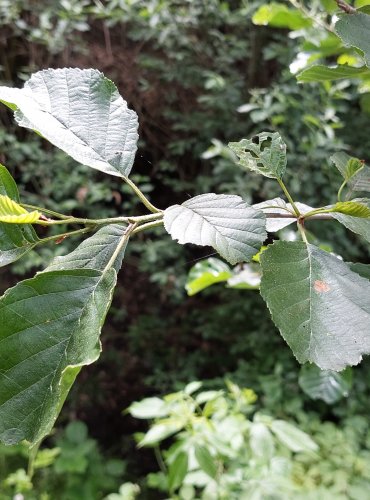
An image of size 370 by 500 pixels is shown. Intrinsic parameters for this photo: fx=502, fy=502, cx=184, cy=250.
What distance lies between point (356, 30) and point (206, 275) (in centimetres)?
41

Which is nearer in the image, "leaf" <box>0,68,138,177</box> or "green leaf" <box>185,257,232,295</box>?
"leaf" <box>0,68,138,177</box>

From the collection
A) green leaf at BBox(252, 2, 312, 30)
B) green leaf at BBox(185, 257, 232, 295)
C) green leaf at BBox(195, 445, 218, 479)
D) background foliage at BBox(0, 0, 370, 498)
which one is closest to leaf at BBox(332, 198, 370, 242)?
green leaf at BBox(185, 257, 232, 295)

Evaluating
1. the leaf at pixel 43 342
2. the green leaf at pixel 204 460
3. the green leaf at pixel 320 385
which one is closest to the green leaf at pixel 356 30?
the leaf at pixel 43 342

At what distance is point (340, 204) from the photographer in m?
0.40

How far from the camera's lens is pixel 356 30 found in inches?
17.4

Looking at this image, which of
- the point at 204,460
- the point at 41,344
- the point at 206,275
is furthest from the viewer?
the point at 204,460

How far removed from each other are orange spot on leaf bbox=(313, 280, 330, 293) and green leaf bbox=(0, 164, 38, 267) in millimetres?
223

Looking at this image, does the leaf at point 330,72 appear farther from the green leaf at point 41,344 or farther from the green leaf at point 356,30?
the green leaf at point 41,344

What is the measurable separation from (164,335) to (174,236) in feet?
7.06

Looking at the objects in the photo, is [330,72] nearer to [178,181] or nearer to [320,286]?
[320,286]

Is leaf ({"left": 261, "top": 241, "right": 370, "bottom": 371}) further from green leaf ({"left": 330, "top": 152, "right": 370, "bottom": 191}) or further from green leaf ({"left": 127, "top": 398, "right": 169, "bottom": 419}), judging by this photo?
green leaf ({"left": 127, "top": 398, "right": 169, "bottom": 419})

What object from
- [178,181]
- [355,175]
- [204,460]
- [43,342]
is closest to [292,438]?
[204,460]

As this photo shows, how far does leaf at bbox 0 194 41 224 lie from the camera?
0.36 metres

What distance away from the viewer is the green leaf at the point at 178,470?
1104mm
